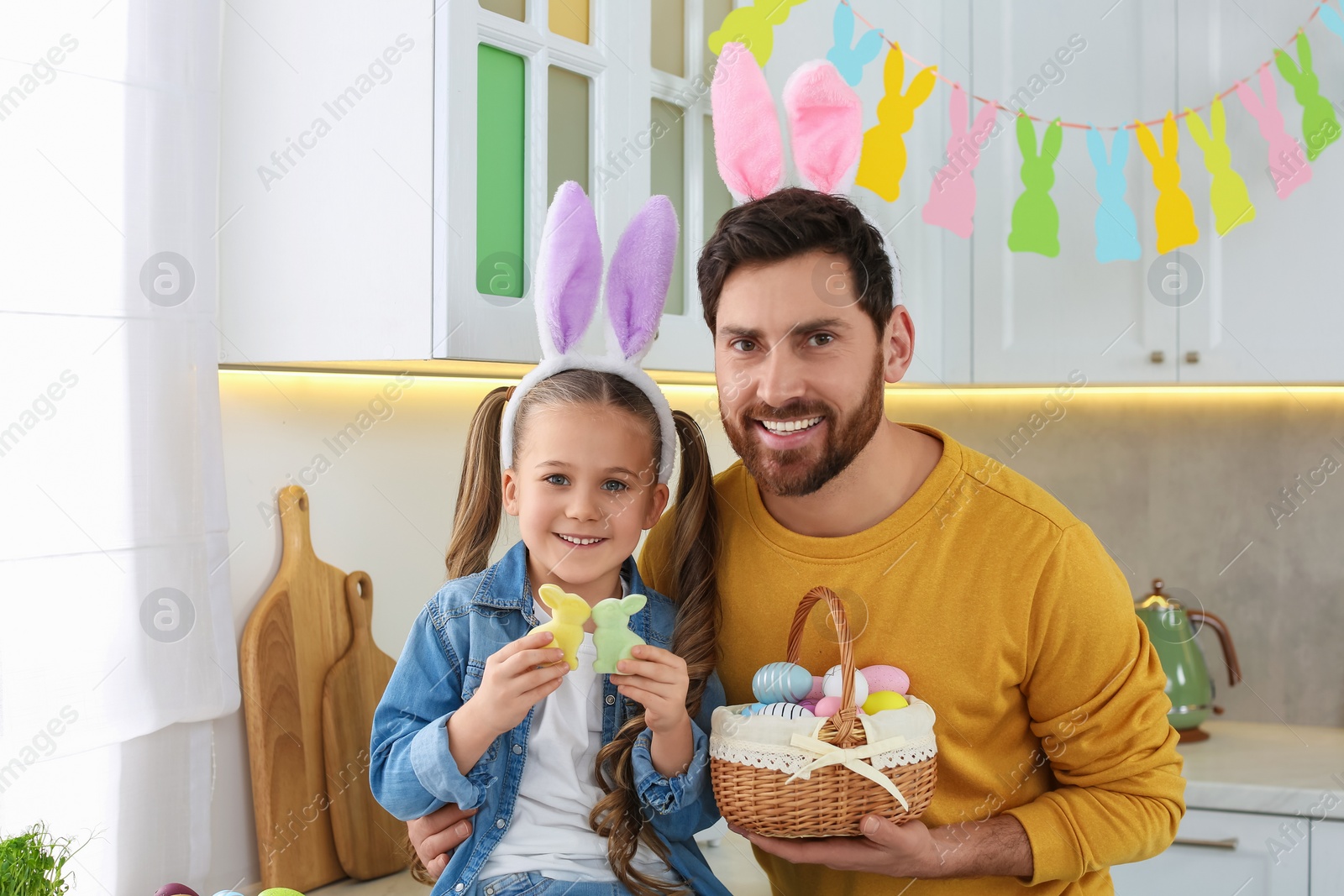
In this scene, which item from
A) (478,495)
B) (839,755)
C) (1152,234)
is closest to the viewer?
(839,755)

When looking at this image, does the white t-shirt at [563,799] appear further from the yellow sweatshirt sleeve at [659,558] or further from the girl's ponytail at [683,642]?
the yellow sweatshirt sleeve at [659,558]

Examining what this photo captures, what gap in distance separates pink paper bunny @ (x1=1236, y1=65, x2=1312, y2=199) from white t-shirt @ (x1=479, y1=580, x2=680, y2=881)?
163 cm

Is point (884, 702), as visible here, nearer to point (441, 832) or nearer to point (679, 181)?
point (441, 832)

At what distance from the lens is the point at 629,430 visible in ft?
4.01

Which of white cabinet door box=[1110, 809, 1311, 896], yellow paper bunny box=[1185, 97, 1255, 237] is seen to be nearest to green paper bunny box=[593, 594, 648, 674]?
white cabinet door box=[1110, 809, 1311, 896]

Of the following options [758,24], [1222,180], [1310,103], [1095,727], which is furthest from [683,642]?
[1310,103]

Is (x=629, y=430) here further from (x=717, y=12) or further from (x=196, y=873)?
(x=717, y=12)

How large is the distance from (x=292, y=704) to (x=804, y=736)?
862 mm

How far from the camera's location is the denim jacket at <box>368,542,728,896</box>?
1.14m

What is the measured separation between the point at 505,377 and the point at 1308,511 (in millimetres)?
1726

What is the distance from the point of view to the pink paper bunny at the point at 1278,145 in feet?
6.73

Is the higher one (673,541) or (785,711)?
(673,541)

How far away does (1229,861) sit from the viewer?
6.31 ft

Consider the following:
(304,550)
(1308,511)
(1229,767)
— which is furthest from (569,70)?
(1308,511)
